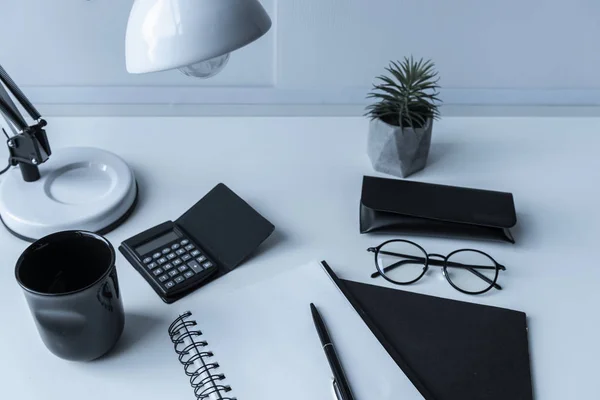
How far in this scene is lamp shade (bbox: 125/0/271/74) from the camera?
1.90 feet

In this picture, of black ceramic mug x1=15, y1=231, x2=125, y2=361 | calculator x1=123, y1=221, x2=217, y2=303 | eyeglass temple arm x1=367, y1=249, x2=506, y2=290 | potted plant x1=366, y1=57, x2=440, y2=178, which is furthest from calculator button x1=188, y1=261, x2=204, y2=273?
potted plant x1=366, y1=57, x2=440, y2=178

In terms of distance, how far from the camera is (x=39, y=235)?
781 mm

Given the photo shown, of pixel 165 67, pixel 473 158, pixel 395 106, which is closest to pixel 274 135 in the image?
pixel 395 106

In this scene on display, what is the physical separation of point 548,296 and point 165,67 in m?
0.52

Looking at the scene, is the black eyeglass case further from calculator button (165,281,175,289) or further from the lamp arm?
the lamp arm

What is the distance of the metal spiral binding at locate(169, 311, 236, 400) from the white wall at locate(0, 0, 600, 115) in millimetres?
504

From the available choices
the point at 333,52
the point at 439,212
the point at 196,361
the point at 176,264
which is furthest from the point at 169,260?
the point at 333,52

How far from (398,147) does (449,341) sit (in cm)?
33

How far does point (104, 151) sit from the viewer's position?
35.4 inches

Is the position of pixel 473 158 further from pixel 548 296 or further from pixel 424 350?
pixel 424 350

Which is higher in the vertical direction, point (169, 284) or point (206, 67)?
point (206, 67)

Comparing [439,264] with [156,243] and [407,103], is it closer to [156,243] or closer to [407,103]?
[407,103]

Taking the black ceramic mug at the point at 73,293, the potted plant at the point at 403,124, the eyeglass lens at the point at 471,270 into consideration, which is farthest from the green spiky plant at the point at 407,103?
the black ceramic mug at the point at 73,293

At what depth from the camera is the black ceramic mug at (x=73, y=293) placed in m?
0.60
